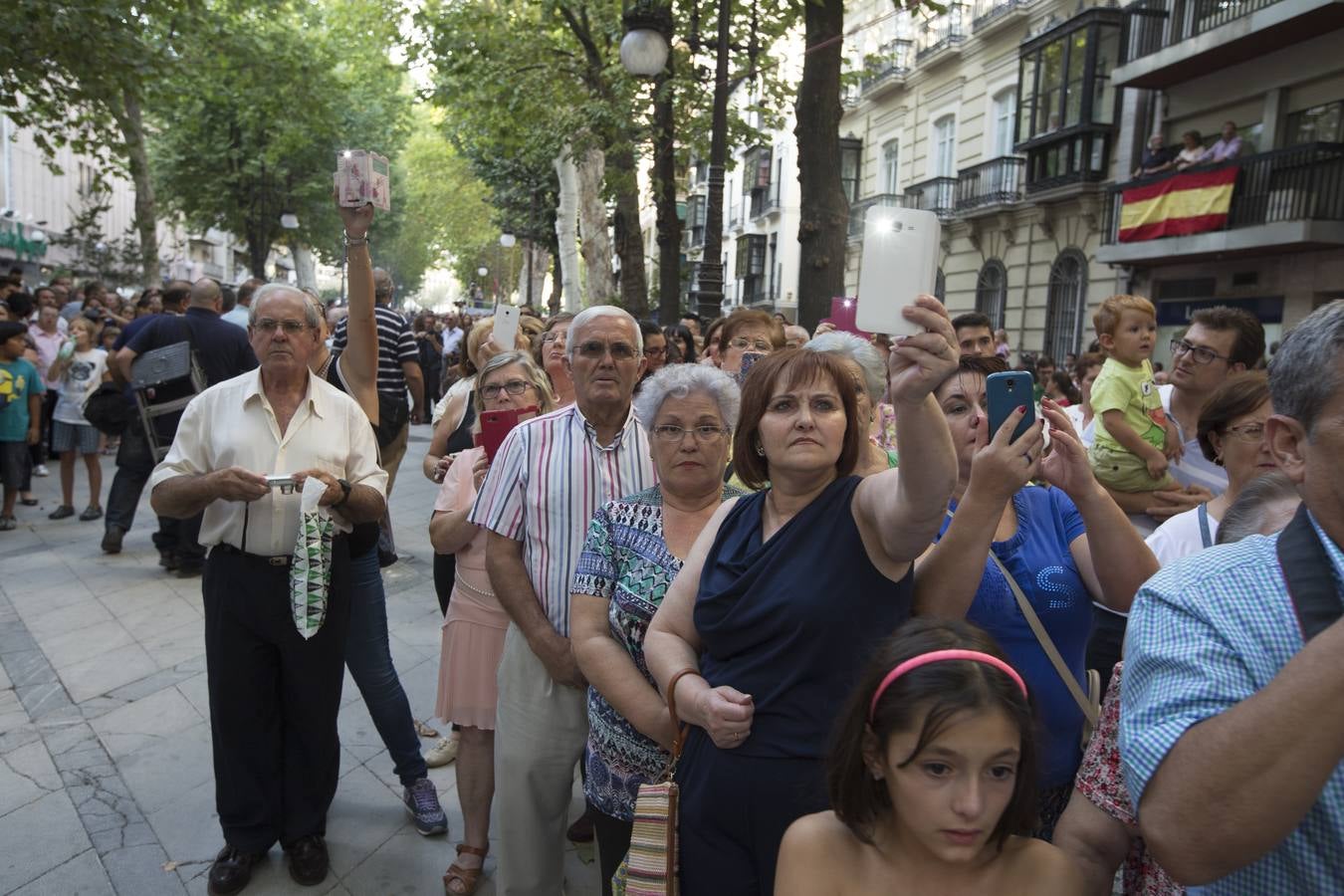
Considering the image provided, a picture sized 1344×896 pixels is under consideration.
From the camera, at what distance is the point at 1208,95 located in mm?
17531

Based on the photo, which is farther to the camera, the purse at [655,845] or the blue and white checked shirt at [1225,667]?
the purse at [655,845]

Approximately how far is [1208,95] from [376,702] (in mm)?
18554

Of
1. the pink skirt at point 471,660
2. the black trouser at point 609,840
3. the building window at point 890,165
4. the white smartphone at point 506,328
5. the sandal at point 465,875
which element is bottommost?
the sandal at point 465,875

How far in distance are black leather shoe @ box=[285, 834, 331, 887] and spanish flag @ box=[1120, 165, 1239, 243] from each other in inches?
658

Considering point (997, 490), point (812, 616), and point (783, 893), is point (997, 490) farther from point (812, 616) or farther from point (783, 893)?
point (783, 893)

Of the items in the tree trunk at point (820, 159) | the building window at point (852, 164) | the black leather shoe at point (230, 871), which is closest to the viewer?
the black leather shoe at point (230, 871)

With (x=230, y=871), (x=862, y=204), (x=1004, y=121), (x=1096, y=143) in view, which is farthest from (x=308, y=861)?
(x=862, y=204)

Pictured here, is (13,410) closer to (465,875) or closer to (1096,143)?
(465,875)

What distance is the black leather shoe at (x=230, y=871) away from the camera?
3453 mm

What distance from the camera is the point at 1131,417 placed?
14.9 feet

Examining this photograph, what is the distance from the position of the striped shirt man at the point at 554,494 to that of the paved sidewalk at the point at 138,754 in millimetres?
1263

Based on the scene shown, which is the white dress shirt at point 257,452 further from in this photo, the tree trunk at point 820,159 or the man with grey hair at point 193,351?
the tree trunk at point 820,159

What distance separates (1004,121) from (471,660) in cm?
2311

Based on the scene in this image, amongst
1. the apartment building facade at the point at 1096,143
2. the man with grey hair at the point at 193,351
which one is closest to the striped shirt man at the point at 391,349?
the man with grey hair at the point at 193,351
